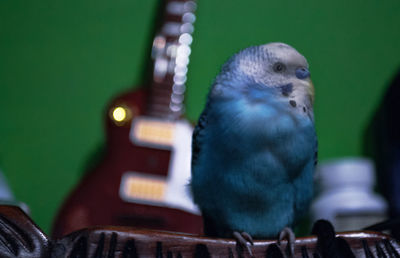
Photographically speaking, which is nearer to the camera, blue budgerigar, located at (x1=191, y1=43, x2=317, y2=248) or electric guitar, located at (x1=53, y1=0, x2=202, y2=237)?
blue budgerigar, located at (x1=191, y1=43, x2=317, y2=248)

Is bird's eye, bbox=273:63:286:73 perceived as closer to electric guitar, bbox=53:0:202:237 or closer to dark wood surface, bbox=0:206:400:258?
dark wood surface, bbox=0:206:400:258

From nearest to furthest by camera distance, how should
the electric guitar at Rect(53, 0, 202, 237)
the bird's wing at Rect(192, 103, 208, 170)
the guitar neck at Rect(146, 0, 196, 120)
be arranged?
the bird's wing at Rect(192, 103, 208, 170)
the electric guitar at Rect(53, 0, 202, 237)
the guitar neck at Rect(146, 0, 196, 120)

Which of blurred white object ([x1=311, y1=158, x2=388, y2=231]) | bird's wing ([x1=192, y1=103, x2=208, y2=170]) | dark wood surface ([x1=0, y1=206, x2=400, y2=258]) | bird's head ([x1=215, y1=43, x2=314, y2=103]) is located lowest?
blurred white object ([x1=311, y1=158, x2=388, y2=231])

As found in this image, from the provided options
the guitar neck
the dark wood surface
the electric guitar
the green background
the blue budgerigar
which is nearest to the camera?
the dark wood surface

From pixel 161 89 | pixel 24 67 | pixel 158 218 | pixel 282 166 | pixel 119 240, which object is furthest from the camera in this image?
pixel 24 67

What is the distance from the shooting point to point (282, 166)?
2.02ft

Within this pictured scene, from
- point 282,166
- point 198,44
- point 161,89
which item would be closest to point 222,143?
point 282,166

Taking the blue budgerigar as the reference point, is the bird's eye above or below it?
above

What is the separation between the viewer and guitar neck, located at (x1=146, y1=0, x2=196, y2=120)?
4.18ft

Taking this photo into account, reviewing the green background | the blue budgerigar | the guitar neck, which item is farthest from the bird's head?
the green background

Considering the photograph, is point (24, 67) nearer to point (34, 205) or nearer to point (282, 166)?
point (34, 205)

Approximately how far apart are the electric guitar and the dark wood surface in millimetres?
564

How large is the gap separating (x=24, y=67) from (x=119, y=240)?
1138 mm

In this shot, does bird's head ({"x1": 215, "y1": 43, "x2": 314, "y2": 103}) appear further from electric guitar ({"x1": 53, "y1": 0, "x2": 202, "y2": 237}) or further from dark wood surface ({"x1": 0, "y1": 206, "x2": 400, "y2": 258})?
electric guitar ({"x1": 53, "y1": 0, "x2": 202, "y2": 237})
